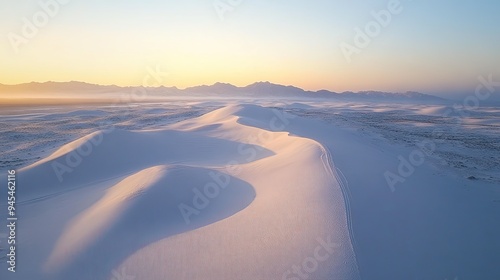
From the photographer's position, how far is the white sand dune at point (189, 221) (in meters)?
3.62

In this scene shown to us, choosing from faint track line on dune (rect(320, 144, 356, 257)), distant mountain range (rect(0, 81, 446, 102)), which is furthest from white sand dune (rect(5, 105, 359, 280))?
distant mountain range (rect(0, 81, 446, 102))

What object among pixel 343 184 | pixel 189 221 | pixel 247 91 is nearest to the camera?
pixel 189 221

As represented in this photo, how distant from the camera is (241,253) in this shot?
12.4ft

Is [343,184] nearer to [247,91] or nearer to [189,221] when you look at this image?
[189,221]

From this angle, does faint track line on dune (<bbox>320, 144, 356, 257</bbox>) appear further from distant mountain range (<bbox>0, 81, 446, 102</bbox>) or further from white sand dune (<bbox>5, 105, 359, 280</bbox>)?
distant mountain range (<bbox>0, 81, 446, 102</bbox>)

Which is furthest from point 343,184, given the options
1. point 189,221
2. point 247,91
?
point 247,91

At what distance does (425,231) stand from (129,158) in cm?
918

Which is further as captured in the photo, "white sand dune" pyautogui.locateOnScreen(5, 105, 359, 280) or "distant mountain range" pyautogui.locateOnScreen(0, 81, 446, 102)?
"distant mountain range" pyautogui.locateOnScreen(0, 81, 446, 102)

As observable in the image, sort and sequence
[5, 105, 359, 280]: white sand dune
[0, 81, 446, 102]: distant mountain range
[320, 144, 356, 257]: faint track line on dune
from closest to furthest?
[5, 105, 359, 280]: white sand dune
[320, 144, 356, 257]: faint track line on dune
[0, 81, 446, 102]: distant mountain range

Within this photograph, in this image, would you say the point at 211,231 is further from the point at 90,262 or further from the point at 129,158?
the point at 129,158

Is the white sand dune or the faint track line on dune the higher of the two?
the faint track line on dune

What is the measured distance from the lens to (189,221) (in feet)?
16.8

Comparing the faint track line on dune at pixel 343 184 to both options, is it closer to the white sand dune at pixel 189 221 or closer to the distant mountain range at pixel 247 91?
the white sand dune at pixel 189 221

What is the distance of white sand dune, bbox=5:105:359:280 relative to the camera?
362 centimetres
